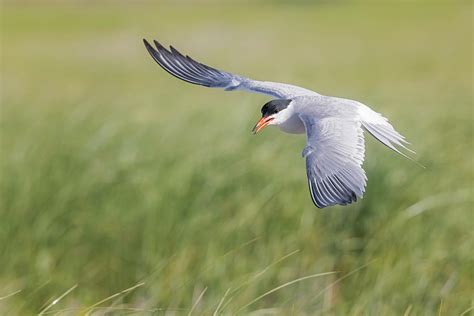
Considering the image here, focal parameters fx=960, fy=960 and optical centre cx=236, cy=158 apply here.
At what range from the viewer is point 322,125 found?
200 centimetres

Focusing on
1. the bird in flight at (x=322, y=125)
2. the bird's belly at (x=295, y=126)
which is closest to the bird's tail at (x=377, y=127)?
the bird in flight at (x=322, y=125)

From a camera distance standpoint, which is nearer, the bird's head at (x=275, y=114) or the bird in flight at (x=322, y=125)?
the bird in flight at (x=322, y=125)

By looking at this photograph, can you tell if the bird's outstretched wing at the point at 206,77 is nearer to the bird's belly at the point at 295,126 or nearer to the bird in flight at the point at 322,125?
the bird in flight at the point at 322,125

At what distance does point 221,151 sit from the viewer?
4.55 m

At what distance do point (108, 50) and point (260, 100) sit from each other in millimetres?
17476

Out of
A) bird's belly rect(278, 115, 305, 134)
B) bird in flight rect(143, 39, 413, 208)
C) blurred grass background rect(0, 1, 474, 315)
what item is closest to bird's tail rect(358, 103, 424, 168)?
bird in flight rect(143, 39, 413, 208)

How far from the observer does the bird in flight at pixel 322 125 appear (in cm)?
185

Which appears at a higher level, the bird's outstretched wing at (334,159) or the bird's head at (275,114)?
the bird's head at (275,114)

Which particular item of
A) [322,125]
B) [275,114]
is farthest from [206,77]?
[322,125]

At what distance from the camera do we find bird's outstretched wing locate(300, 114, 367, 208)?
1809mm

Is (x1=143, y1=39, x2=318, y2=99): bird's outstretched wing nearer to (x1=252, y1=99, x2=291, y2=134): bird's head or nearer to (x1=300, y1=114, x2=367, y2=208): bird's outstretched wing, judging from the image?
(x1=252, y1=99, x2=291, y2=134): bird's head

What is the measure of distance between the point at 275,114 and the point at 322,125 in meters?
0.27

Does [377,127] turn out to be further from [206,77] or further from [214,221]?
[214,221]

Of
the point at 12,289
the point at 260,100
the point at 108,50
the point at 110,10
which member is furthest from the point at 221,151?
the point at 110,10
